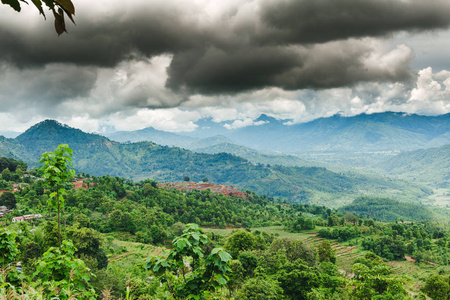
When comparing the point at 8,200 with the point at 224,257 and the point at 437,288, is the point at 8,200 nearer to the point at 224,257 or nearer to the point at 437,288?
the point at 224,257

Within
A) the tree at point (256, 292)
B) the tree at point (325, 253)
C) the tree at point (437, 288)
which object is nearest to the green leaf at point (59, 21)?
the tree at point (256, 292)

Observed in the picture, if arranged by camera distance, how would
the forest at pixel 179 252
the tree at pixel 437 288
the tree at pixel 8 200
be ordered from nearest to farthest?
the forest at pixel 179 252 < the tree at pixel 437 288 < the tree at pixel 8 200

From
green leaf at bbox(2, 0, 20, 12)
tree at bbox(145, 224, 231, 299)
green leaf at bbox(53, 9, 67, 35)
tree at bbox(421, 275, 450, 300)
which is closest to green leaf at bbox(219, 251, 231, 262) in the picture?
tree at bbox(145, 224, 231, 299)

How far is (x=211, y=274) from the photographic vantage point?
5699 millimetres

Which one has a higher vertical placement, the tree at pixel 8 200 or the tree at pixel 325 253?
the tree at pixel 8 200

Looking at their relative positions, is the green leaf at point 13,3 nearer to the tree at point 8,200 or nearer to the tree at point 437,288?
the tree at point 437,288

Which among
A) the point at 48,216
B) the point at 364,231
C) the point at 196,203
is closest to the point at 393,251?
the point at 364,231

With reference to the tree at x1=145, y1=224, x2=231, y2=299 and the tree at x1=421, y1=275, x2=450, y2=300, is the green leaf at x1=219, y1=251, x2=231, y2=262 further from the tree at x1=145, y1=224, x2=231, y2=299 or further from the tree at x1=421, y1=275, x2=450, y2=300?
the tree at x1=421, y1=275, x2=450, y2=300

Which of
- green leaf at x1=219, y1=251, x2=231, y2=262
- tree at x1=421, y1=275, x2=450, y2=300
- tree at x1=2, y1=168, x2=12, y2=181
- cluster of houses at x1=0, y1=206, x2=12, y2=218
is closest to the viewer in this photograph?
green leaf at x1=219, y1=251, x2=231, y2=262

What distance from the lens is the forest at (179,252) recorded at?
5.91 metres

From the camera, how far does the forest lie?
5.91 meters

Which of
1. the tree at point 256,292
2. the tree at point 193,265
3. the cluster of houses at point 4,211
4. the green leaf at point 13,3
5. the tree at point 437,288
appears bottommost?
the tree at point 437,288

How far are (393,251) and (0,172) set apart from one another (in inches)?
6047

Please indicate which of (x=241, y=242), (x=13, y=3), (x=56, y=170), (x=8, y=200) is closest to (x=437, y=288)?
(x=241, y=242)
